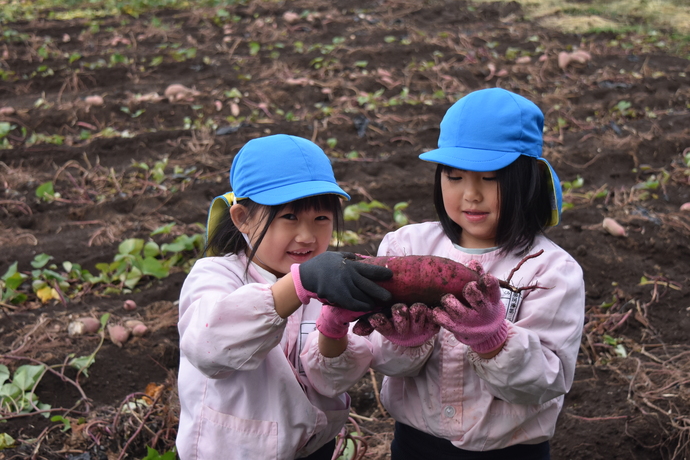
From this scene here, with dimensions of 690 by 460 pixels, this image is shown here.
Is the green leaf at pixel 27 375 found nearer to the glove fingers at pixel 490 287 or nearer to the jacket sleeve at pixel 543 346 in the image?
the jacket sleeve at pixel 543 346

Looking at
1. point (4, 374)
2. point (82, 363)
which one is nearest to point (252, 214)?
point (82, 363)

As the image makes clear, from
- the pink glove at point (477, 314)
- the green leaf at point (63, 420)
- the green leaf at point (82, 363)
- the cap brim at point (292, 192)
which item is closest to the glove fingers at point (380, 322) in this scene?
the pink glove at point (477, 314)

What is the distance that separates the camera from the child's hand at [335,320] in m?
1.50

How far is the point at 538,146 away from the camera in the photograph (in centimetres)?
174

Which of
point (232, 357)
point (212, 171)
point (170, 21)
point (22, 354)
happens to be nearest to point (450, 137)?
point (232, 357)

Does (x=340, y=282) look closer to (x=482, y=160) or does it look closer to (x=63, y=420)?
(x=482, y=160)

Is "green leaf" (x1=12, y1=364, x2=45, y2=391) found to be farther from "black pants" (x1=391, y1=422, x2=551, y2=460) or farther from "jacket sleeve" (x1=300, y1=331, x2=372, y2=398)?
"black pants" (x1=391, y1=422, x2=551, y2=460)

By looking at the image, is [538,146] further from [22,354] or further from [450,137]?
[22,354]

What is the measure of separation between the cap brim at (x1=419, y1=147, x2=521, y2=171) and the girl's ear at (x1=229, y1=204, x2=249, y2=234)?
492 millimetres

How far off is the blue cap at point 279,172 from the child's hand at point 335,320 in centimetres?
29

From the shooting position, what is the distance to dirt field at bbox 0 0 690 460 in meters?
2.69

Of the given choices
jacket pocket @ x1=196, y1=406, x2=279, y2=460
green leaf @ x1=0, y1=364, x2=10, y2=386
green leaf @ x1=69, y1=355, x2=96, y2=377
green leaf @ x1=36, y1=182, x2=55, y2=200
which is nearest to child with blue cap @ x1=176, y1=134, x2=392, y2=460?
jacket pocket @ x1=196, y1=406, x2=279, y2=460

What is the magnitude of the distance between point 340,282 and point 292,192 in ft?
1.09

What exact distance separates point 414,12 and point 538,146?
7.82m
